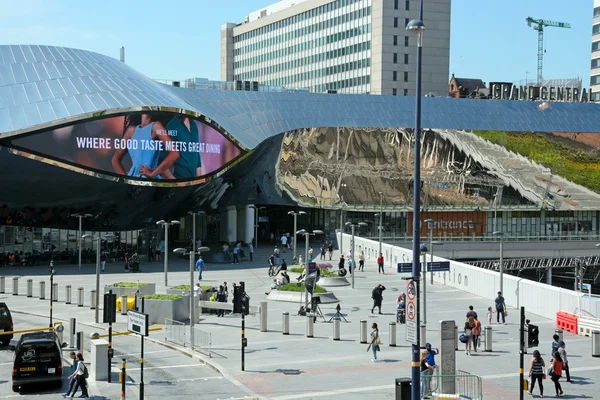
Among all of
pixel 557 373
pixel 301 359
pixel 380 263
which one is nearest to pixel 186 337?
pixel 301 359

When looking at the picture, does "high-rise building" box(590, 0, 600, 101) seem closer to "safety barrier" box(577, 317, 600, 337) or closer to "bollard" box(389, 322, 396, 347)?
"safety barrier" box(577, 317, 600, 337)

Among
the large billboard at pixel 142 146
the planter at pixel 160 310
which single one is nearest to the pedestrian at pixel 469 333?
the planter at pixel 160 310

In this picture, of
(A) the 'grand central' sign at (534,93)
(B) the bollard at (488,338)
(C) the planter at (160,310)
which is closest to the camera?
(B) the bollard at (488,338)

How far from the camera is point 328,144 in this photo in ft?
303

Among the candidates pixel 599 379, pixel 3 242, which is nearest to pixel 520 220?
pixel 3 242

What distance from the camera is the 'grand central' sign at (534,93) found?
105875mm

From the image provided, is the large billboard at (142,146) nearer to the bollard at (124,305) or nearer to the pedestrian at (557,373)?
the bollard at (124,305)

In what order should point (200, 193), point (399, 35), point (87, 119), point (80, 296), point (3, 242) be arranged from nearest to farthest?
point (80, 296) < point (87, 119) < point (3, 242) < point (200, 193) < point (399, 35)

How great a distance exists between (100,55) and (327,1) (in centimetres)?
7960

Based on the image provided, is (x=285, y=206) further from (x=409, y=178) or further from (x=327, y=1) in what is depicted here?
(x=327, y=1)

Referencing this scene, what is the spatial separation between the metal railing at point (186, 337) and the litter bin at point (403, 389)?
11705 mm

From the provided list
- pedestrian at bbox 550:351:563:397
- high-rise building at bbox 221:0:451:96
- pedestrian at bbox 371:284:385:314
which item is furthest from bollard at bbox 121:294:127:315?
high-rise building at bbox 221:0:451:96

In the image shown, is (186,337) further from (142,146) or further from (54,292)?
(142,146)

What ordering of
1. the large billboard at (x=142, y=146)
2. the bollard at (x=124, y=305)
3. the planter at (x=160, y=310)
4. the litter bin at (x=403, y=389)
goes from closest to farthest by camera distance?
the litter bin at (x=403, y=389) < the planter at (x=160, y=310) < the bollard at (x=124, y=305) < the large billboard at (x=142, y=146)
